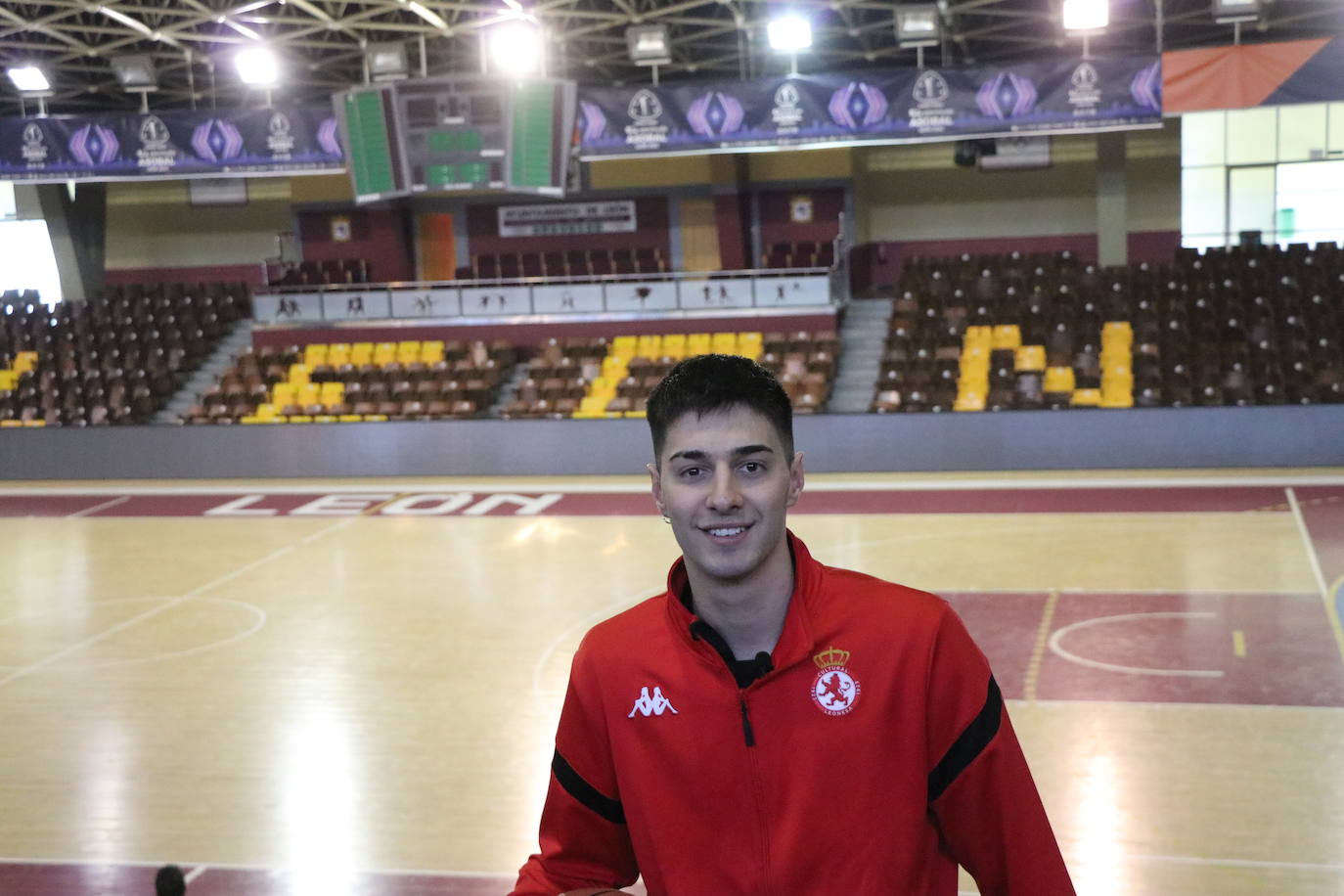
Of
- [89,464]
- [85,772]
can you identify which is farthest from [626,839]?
[89,464]

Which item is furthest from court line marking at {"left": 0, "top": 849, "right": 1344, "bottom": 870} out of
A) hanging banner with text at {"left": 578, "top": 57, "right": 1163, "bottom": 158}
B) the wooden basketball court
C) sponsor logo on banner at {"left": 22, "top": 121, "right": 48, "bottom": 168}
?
sponsor logo on banner at {"left": 22, "top": 121, "right": 48, "bottom": 168}

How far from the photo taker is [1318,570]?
10594 millimetres

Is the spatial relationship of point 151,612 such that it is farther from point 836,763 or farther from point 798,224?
point 798,224

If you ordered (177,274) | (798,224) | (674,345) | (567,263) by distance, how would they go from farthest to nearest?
(177,274) → (567,263) → (798,224) → (674,345)

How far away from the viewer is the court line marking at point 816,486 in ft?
48.1

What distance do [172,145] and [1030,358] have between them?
1196 centimetres

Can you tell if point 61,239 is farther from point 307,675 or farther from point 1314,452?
point 1314,452

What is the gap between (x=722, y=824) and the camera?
80.3 inches

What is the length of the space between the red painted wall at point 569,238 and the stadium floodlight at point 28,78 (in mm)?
7543

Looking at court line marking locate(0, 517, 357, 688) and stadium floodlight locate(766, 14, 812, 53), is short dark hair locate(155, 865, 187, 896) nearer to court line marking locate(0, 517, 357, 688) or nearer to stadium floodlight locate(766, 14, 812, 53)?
court line marking locate(0, 517, 357, 688)

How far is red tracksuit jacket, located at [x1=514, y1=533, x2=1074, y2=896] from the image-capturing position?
199 cm

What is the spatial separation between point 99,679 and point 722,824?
7981mm

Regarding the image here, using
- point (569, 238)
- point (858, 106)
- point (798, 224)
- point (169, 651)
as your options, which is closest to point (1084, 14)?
point (858, 106)

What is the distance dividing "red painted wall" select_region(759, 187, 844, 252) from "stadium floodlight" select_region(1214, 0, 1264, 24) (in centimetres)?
791
